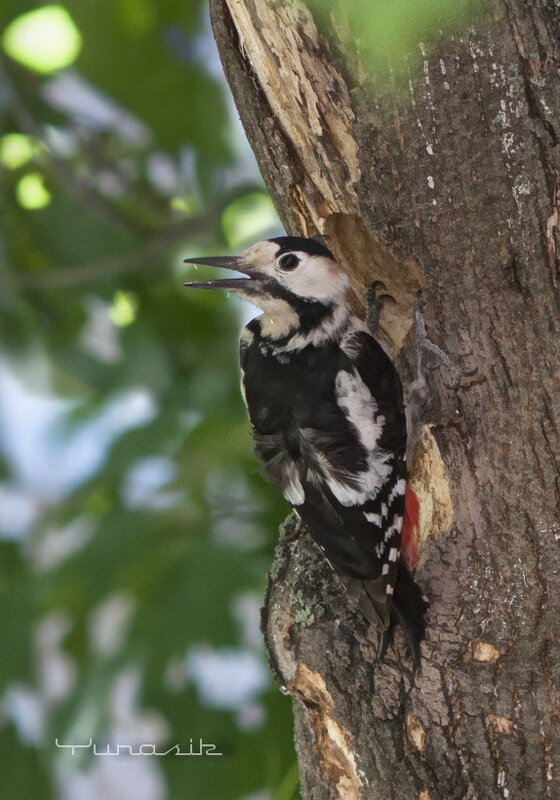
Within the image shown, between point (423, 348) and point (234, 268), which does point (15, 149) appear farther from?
point (423, 348)

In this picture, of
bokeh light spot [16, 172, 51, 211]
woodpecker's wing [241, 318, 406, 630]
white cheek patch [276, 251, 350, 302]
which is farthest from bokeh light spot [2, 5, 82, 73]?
woodpecker's wing [241, 318, 406, 630]

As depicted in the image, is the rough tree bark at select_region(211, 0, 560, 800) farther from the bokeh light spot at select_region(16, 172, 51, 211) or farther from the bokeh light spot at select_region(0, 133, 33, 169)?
the bokeh light spot at select_region(0, 133, 33, 169)

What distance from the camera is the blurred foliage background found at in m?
2.13

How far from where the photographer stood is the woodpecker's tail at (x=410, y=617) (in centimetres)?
146

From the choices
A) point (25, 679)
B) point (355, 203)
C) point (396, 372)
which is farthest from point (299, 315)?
point (25, 679)

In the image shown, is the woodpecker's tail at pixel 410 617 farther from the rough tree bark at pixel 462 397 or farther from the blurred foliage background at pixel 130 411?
the blurred foliage background at pixel 130 411

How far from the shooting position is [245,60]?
1.60m

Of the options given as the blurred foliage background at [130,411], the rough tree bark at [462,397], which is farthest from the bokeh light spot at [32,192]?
the rough tree bark at [462,397]

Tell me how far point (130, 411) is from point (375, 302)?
2.67 ft

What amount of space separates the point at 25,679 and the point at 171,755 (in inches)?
16.1

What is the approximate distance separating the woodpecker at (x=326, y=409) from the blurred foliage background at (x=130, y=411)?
0.41 meters

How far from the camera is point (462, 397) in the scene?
1522 mm

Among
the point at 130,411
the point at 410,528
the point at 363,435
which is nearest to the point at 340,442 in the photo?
the point at 363,435

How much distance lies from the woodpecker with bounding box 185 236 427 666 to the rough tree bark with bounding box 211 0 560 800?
10 cm
